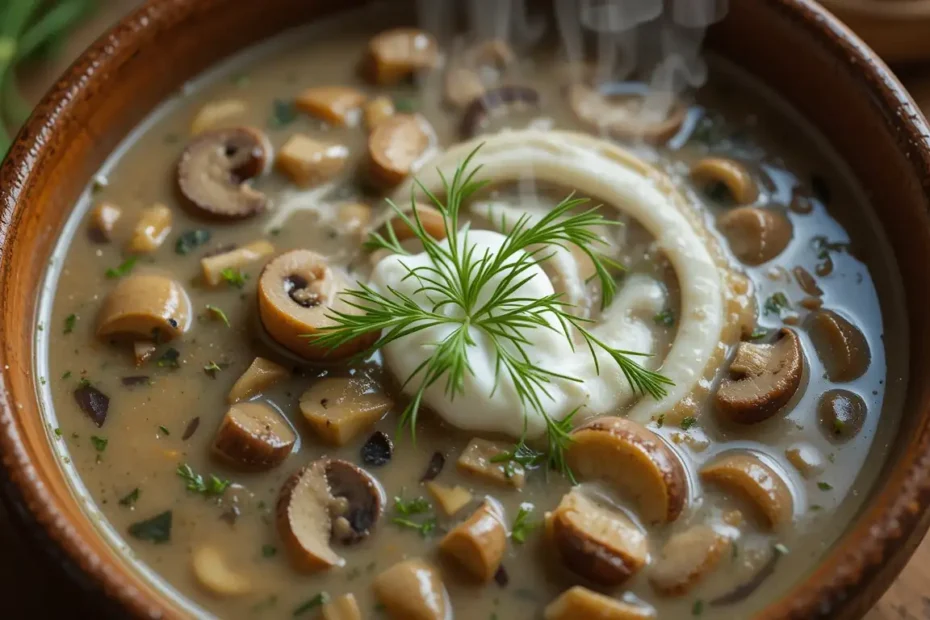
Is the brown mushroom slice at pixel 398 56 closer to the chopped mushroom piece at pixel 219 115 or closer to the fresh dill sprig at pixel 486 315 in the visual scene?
the chopped mushroom piece at pixel 219 115

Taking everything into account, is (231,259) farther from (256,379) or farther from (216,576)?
(216,576)

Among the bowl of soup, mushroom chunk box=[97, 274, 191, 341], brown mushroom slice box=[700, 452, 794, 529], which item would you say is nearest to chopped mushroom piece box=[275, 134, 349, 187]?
the bowl of soup

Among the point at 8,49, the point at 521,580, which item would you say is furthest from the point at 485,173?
the point at 8,49

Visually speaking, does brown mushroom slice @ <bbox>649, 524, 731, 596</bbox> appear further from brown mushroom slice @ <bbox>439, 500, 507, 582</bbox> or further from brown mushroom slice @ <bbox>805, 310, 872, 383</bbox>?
brown mushroom slice @ <bbox>805, 310, 872, 383</bbox>

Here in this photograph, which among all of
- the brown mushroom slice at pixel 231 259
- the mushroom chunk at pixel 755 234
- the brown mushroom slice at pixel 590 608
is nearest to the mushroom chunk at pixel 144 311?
the brown mushroom slice at pixel 231 259

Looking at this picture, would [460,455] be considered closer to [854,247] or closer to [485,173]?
[485,173]

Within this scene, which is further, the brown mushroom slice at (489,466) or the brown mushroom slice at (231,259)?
the brown mushroom slice at (231,259)

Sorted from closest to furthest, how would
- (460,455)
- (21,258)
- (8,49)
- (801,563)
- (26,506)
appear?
(26,506), (801,563), (460,455), (21,258), (8,49)
